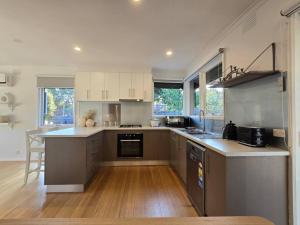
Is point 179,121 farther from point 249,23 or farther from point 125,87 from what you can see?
point 249,23

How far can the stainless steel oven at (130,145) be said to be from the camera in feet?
14.5

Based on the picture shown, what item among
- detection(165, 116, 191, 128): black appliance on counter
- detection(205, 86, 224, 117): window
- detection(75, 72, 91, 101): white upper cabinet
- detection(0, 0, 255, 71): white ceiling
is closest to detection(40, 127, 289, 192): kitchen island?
detection(165, 116, 191, 128): black appliance on counter

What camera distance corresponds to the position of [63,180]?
2.92m

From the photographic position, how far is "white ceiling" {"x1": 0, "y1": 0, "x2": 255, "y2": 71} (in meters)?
2.16

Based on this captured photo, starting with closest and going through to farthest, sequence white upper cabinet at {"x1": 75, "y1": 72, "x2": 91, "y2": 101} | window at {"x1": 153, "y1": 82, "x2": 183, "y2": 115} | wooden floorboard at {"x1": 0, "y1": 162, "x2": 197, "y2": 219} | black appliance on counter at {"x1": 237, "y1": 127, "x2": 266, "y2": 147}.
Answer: black appliance on counter at {"x1": 237, "y1": 127, "x2": 266, "y2": 147} → wooden floorboard at {"x1": 0, "y1": 162, "x2": 197, "y2": 219} → white upper cabinet at {"x1": 75, "y1": 72, "x2": 91, "y2": 101} → window at {"x1": 153, "y1": 82, "x2": 183, "y2": 115}

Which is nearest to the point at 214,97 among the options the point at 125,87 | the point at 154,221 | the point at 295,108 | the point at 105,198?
the point at 295,108

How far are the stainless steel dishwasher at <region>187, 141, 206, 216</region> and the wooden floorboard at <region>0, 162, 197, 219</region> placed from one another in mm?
164

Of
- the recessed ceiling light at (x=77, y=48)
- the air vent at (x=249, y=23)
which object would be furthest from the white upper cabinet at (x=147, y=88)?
the air vent at (x=249, y=23)

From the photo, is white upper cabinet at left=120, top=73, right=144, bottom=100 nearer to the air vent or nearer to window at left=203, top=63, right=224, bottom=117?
window at left=203, top=63, right=224, bottom=117

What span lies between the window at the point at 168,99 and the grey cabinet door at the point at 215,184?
11.0 ft

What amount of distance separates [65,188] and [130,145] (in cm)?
178

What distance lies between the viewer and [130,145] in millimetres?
4426

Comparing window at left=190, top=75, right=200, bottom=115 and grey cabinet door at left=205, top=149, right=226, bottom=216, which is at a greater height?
window at left=190, top=75, right=200, bottom=115

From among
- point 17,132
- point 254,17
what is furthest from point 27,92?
point 254,17
